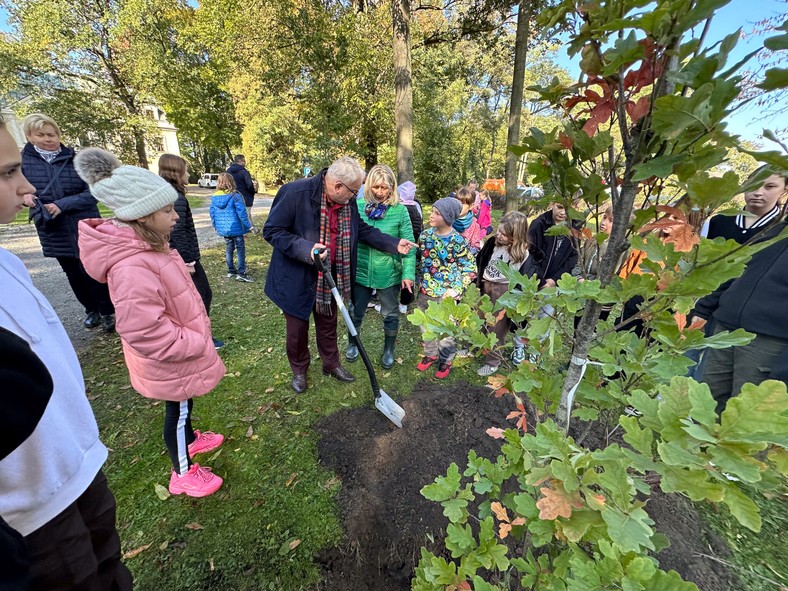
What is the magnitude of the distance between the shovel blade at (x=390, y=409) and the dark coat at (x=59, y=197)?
3.96 m

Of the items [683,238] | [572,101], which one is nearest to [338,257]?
[572,101]

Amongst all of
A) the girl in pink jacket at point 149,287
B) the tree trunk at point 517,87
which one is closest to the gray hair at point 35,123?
the girl in pink jacket at point 149,287

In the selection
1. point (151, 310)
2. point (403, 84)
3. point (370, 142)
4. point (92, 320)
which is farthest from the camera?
point (370, 142)

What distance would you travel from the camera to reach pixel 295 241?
296 cm

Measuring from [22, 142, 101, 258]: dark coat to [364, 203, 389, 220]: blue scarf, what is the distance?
327 centimetres

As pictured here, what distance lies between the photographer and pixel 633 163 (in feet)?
2.98

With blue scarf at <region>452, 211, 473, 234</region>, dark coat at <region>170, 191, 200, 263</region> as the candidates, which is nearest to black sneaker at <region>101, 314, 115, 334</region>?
dark coat at <region>170, 191, 200, 263</region>

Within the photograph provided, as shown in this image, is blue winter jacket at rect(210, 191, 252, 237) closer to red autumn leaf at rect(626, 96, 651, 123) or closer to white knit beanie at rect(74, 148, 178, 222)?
white knit beanie at rect(74, 148, 178, 222)

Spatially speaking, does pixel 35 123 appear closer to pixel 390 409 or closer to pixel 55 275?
pixel 390 409

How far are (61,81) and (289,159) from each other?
15.6 metres

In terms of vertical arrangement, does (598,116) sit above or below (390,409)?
above

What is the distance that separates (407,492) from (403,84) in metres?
7.83

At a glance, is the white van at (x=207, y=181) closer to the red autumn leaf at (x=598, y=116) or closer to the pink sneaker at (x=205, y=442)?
the pink sneaker at (x=205, y=442)

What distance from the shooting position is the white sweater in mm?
1127
